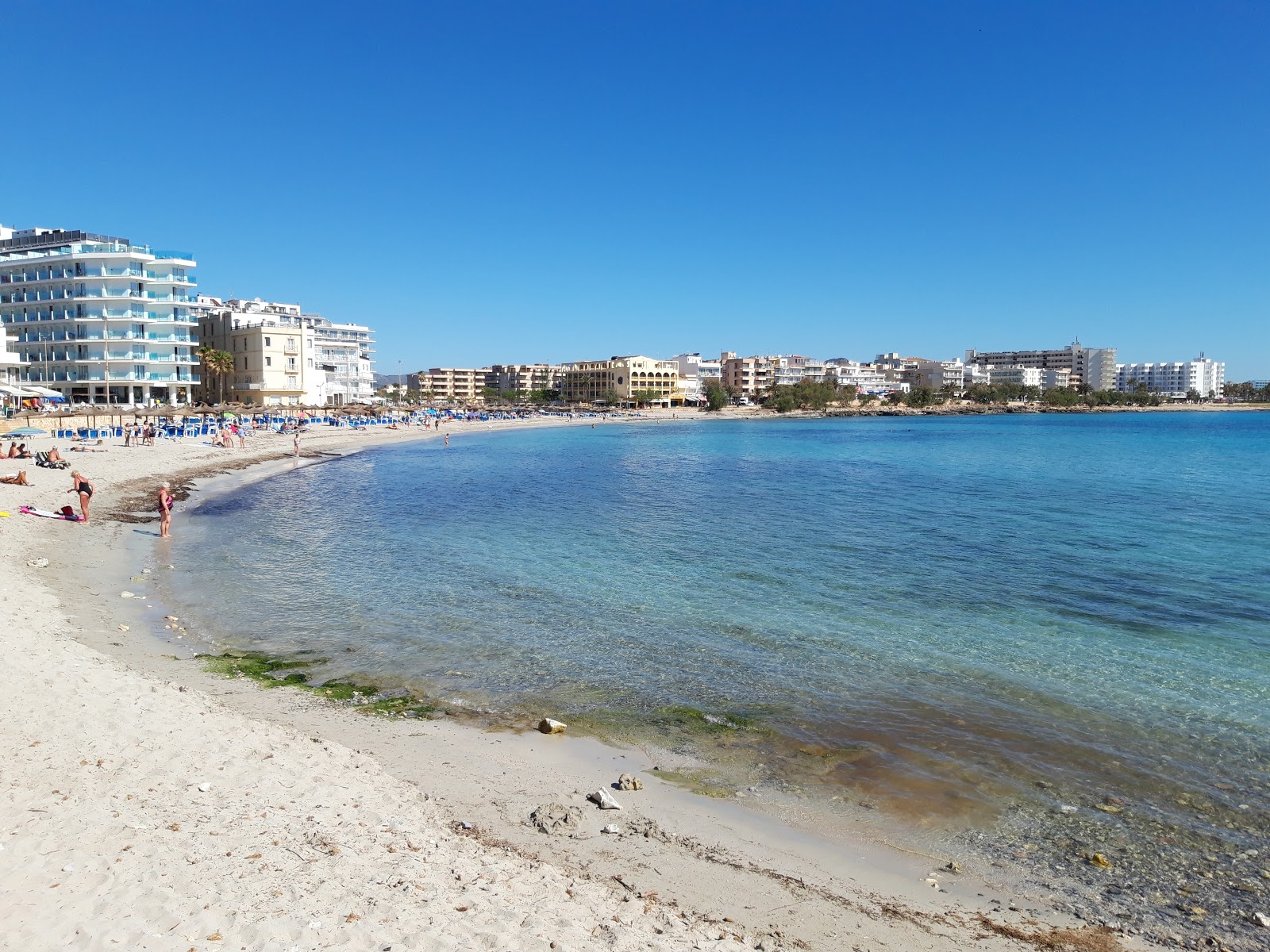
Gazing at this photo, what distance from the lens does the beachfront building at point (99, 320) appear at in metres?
71.7

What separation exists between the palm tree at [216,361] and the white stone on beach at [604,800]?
282ft

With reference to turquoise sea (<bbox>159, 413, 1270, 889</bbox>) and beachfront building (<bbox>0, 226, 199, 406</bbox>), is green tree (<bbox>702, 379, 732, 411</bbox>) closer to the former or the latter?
beachfront building (<bbox>0, 226, 199, 406</bbox>)

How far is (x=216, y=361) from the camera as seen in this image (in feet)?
268

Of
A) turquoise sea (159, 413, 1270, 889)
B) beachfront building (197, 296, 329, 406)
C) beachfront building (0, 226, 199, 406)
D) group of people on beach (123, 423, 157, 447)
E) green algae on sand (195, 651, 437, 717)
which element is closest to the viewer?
turquoise sea (159, 413, 1270, 889)

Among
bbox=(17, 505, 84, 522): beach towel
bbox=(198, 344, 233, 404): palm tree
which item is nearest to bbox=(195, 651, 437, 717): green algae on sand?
bbox=(17, 505, 84, 522): beach towel

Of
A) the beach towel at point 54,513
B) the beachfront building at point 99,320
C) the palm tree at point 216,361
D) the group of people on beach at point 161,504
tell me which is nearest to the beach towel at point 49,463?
the group of people on beach at point 161,504

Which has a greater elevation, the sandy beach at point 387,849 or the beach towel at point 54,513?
the beach towel at point 54,513

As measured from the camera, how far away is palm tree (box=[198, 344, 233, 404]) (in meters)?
81.2

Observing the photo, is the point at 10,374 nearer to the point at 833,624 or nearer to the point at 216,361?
the point at 216,361

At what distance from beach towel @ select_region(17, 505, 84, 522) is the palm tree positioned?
64113 millimetres

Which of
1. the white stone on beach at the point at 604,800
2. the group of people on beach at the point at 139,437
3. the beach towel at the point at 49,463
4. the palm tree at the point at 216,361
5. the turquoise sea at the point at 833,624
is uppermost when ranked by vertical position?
the palm tree at the point at 216,361

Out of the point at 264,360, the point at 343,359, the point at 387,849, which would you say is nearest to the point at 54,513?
the point at 387,849

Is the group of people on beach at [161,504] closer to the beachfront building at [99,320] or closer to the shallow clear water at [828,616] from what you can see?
the shallow clear water at [828,616]

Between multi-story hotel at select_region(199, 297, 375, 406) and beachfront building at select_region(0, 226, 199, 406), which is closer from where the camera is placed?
beachfront building at select_region(0, 226, 199, 406)
